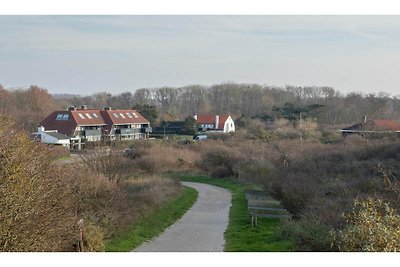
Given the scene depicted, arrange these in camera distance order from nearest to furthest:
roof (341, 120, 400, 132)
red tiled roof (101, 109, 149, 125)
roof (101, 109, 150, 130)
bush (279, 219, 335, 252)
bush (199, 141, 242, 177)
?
1. bush (279, 219, 335, 252)
2. bush (199, 141, 242, 177)
3. roof (341, 120, 400, 132)
4. roof (101, 109, 150, 130)
5. red tiled roof (101, 109, 149, 125)

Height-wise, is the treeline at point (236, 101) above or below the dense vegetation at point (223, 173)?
above

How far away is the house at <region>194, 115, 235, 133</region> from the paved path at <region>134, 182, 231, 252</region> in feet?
79.9

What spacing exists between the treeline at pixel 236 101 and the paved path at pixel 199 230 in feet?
78.2

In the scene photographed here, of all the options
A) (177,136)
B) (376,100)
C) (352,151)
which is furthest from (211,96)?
(352,151)

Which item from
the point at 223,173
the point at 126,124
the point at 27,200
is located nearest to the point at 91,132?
the point at 126,124

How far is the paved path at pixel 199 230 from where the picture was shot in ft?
46.3

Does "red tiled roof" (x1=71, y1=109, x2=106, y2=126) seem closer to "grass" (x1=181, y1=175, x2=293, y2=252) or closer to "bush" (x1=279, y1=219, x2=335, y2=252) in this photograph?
"grass" (x1=181, y1=175, x2=293, y2=252)

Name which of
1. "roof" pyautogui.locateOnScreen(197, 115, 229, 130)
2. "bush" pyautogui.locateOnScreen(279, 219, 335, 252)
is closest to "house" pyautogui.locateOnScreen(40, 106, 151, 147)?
"roof" pyautogui.locateOnScreen(197, 115, 229, 130)

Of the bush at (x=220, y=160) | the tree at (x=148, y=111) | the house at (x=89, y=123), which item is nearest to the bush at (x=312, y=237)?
the bush at (x=220, y=160)

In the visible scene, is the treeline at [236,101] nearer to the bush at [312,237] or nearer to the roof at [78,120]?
the roof at [78,120]

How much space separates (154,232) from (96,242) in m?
4.79

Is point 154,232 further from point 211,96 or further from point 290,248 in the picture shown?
point 211,96

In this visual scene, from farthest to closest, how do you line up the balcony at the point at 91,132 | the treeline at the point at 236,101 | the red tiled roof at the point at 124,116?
1. the treeline at the point at 236,101
2. the red tiled roof at the point at 124,116
3. the balcony at the point at 91,132

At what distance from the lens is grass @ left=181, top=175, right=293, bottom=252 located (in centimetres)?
1306
